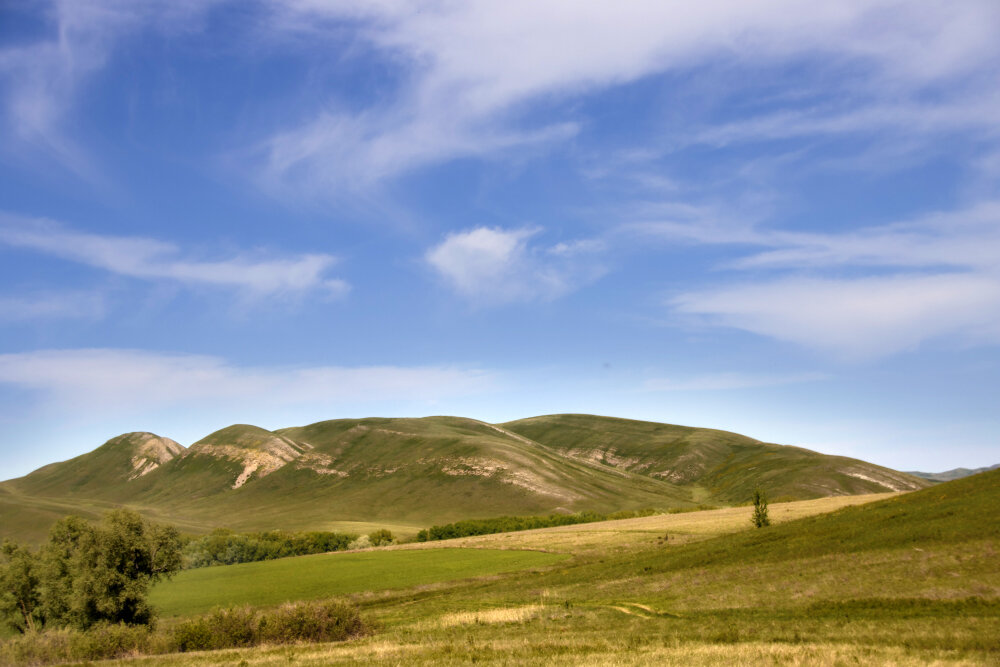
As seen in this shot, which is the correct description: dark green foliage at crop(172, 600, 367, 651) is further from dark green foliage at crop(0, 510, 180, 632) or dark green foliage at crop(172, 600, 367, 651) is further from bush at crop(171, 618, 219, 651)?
dark green foliage at crop(0, 510, 180, 632)

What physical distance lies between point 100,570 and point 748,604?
194ft

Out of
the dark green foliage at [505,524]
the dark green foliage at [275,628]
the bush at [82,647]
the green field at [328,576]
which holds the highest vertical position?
the dark green foliage at [275,628]

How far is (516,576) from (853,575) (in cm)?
3660

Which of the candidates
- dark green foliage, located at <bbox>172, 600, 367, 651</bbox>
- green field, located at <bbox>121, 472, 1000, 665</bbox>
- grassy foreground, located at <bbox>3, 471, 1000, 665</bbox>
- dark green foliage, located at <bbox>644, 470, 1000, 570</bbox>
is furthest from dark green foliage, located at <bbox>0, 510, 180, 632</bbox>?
dark green foliage, located at <bbox>644, 470, 1000, 570</bbox>

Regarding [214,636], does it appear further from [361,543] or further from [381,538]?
[381,538]

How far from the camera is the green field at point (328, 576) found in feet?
236

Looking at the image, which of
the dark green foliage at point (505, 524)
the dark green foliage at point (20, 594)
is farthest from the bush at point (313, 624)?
the dark green foliage at point (505, 524)

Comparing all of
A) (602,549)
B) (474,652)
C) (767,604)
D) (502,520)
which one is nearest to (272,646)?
(474,652)

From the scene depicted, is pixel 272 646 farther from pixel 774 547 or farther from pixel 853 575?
pixel 774 547

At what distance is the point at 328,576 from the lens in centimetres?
8456

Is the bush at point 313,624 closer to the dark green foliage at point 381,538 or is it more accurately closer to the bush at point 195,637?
the bush at point 195,637

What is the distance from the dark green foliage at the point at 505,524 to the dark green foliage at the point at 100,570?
97.3 m

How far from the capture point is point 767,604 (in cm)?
3806

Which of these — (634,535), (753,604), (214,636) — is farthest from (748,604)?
(634,535)
